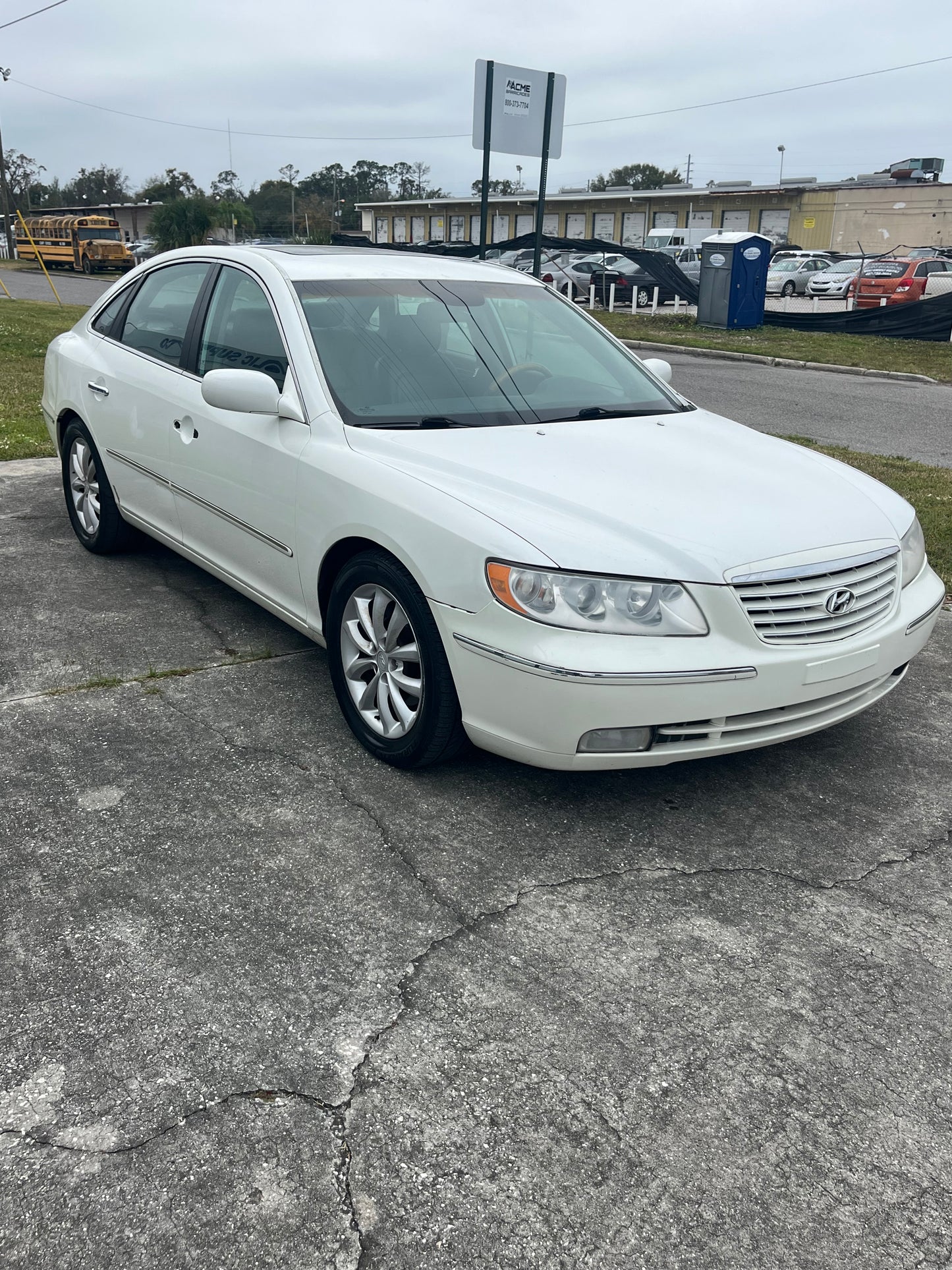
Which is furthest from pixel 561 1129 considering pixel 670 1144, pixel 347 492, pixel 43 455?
pixel 43 455

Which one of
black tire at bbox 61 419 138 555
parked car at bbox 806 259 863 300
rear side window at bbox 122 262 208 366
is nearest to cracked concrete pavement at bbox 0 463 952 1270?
black tire at bbox 61 419 138 555

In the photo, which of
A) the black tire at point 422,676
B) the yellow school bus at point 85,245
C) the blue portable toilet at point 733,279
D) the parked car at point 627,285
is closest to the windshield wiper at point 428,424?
the black tire at point 422,676

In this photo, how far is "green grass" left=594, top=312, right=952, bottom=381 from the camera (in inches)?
675

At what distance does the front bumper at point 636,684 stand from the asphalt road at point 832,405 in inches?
270

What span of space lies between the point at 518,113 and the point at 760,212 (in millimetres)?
53905

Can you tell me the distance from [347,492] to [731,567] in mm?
1276

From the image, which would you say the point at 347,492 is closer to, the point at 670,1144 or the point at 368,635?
the point at 368,635

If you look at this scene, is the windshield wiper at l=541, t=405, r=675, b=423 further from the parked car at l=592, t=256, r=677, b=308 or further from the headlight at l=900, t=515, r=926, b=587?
the parked car at l=592, t=256, r=677, b=308

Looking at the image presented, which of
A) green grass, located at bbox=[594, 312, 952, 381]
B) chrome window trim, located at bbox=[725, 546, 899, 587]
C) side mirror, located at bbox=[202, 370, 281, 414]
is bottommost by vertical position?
green grass, located at bbox=[594, 312, 952, 381]

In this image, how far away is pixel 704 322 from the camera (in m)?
23.1

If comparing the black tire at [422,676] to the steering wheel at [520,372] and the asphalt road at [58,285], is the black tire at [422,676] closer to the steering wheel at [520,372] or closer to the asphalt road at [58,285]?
the steering wheel at [520,372]

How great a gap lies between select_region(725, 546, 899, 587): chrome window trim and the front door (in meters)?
1.63

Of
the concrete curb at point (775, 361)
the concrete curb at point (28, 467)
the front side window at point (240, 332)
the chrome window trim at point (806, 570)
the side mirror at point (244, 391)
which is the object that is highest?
the front side window at point (240, 332)

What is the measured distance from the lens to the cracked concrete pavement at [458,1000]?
198 centimetres
